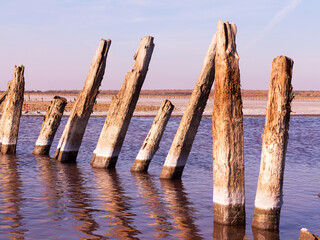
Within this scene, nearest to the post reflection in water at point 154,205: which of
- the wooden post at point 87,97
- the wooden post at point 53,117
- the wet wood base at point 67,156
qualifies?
the wooden post at point 87,97

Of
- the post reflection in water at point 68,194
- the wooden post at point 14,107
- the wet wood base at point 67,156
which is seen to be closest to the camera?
the post reflection in water at point 68,194

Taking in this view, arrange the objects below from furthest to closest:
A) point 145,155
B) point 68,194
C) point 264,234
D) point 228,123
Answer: point 145,155 → point 68,194 → point 264,234 → point 228,123

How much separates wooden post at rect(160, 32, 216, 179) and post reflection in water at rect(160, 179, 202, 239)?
1.15ft

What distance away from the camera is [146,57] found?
35.6 feet

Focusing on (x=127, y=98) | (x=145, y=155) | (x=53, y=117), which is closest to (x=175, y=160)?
(x=145, y=155)

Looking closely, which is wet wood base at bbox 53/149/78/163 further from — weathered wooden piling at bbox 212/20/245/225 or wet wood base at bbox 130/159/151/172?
weathered wooden piling at bbox 212/20/245/225

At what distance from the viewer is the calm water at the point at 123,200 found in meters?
6.80

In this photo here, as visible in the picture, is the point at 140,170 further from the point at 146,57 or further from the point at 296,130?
the point at 296,130

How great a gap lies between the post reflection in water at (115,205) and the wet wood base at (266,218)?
64.2 inches

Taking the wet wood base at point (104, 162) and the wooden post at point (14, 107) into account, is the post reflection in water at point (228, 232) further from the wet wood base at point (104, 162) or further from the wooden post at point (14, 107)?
the wooden post at point (14, 107)

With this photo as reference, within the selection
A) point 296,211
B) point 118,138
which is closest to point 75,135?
point 118,138

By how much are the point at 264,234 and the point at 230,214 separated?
0.52 m

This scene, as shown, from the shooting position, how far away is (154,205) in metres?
8.37

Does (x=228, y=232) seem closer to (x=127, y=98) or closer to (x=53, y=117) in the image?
(x=127, y=98)
